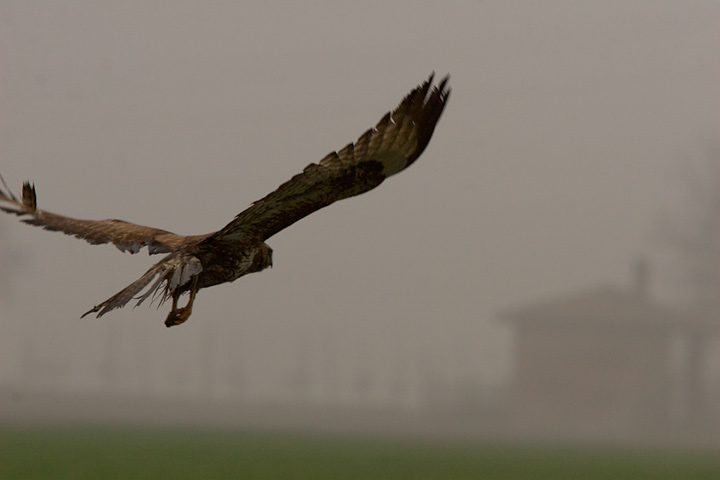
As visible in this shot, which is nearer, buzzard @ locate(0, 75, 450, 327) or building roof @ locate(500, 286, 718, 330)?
buzzard @ locate(0, 75, 450, 327)

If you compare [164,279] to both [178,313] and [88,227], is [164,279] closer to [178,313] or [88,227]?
[178,313]

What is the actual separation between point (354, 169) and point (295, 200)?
13.2 inches

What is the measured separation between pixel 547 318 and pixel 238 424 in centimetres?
1900

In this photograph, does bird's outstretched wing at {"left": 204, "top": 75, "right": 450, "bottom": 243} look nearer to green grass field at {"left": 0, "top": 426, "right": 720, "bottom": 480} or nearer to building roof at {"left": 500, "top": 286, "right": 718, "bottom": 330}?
green grass field at {"left": 0, "top": 426, "right": 720, "bottom": 480}

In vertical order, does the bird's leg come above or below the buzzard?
below

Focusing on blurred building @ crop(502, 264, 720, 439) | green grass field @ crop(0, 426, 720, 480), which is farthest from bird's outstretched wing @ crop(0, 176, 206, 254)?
blurred building @ crop(502, 264, 720, 439)

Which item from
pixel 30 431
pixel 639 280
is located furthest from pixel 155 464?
pixel 639 280

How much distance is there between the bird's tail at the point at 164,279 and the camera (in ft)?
16.2

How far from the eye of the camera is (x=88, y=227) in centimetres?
710

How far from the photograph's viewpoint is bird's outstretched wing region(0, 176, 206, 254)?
6594 mm

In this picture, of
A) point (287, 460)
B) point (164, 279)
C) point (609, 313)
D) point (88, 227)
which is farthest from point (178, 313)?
point (609, 313)

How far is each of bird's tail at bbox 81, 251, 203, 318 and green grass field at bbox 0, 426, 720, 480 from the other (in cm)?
2157

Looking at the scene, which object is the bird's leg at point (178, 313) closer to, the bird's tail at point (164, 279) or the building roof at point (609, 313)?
the bird's tail at point (164, 279)

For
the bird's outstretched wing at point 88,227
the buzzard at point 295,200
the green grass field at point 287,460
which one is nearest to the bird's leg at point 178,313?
the buzzard at point 295,200
